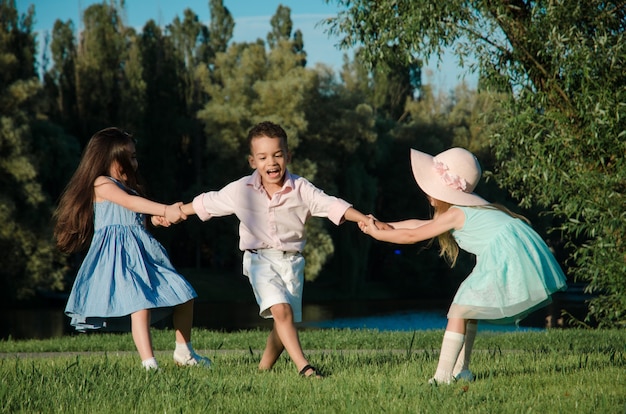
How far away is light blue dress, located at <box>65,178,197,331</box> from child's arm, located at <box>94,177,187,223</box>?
8cm

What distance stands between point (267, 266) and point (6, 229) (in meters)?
23.4

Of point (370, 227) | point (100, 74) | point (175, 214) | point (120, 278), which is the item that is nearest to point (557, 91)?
point (370, 227)

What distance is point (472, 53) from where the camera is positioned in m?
11.6

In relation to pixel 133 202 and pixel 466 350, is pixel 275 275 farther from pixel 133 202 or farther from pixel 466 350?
pixel 466 350

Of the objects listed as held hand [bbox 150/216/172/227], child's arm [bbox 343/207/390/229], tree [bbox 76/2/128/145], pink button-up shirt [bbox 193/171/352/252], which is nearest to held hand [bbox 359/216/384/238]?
child's arm [bbox 343/207/390/229]

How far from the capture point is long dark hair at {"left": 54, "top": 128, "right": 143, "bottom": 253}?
6.61 m

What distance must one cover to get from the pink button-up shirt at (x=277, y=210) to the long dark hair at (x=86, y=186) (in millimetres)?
1008

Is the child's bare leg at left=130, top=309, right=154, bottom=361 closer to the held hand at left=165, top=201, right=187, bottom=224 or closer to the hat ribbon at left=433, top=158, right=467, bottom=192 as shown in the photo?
the held hand at left=165, top=201, right=187, bottom=224

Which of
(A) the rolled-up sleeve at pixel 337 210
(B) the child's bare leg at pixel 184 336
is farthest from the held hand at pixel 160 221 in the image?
(A) the rolled-up sleeve at pixel 337 210

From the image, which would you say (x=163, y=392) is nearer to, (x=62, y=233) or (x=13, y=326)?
(x=62, y=233)

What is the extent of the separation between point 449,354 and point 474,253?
2.34ft

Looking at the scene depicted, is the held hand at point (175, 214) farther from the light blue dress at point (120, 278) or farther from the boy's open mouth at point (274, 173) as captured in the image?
the boy's open mouth at point (274, 173)

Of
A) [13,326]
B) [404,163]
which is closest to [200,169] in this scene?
[404,163]

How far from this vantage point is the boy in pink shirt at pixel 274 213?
6027 millimetres
